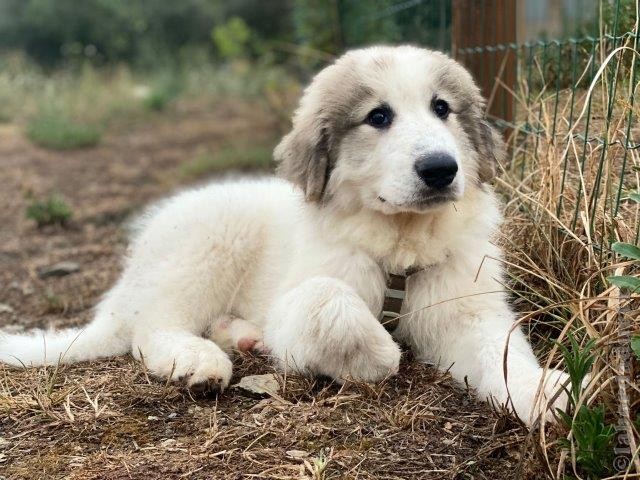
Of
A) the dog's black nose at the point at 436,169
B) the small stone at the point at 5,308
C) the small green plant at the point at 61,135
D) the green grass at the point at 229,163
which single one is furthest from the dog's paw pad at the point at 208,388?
the small green plant at the point at 61,135

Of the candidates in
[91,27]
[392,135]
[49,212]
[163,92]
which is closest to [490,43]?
[392,135]

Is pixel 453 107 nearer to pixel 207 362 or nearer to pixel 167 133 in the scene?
pixel 207 362

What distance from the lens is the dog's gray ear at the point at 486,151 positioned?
3301mm

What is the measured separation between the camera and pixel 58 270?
5.39 m

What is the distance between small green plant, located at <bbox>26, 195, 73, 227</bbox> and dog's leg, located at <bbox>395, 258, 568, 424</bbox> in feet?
14.2

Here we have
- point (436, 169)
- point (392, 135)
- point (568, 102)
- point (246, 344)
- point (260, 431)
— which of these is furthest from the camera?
point (568, 102)

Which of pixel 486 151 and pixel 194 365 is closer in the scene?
pixel 194 365

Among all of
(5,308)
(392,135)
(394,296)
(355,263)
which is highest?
(392,135)

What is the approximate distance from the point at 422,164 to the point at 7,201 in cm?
620

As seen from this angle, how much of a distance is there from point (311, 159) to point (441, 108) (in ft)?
1.86

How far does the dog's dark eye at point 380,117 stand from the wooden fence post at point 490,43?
5.33 ft

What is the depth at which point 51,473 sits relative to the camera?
97.0 inches

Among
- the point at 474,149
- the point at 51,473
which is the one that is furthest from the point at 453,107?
the point at 51,473

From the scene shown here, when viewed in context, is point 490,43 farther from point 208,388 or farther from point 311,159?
point 208,388
